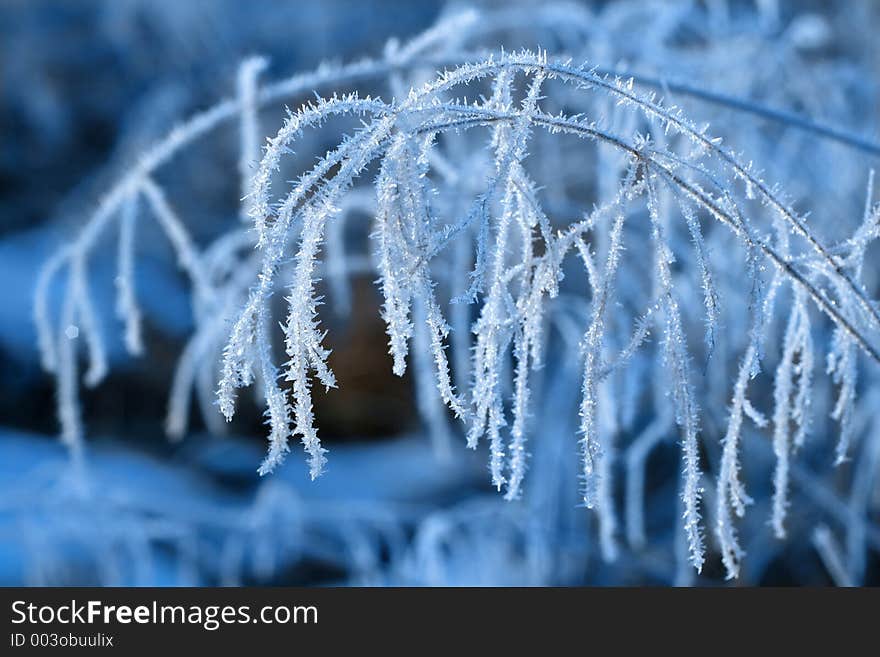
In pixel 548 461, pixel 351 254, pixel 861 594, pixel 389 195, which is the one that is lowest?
pixel 861 594

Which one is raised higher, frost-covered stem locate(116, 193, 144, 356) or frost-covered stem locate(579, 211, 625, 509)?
frost-covered stem locate(116, 193, 144, 356)

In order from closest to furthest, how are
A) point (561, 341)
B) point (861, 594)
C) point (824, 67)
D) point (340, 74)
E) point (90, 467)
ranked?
point (340, 74)
point (861, 594)
point (824, 67)
point (561, 341)
point (90, 467)

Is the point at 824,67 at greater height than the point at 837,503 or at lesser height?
greater

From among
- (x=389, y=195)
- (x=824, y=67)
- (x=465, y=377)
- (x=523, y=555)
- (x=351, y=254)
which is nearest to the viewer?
(x=389, y=195)

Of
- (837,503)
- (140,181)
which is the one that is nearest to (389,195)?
(140,181)

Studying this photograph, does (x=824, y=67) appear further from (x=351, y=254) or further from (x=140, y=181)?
(x=351, y=254)

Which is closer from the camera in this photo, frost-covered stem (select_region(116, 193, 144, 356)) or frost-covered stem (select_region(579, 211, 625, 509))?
frost-covered stem (select_region(579, 211, 625, 509))

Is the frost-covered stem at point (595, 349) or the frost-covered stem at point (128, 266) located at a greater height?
the frost-covered stem at point (128, 266)

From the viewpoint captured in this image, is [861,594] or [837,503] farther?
[837,503]

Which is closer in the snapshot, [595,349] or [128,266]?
[595,349]

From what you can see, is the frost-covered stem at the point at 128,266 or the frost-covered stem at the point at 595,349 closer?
the frost-covered stem at the point at 595,349

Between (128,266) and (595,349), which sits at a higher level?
(128,266)
